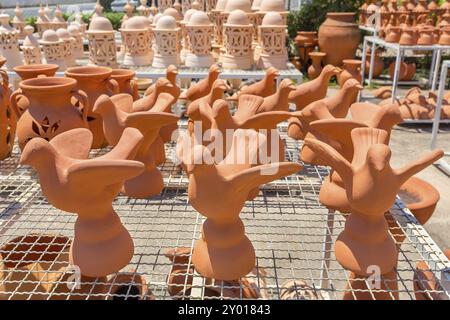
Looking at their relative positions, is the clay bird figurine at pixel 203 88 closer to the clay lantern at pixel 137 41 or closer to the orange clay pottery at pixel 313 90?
the orange clay pottery at pixel 313 90

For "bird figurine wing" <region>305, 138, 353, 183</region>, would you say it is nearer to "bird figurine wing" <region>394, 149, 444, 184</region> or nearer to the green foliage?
"bird figurine wing" <region>394, 149, 444, 184</region>

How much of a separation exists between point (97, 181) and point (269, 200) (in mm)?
747

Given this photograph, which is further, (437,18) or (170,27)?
(437,18)

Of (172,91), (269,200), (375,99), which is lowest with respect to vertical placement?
(375,99)

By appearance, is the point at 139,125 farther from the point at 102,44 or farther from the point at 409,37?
the point at 409,37

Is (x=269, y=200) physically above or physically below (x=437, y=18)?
below

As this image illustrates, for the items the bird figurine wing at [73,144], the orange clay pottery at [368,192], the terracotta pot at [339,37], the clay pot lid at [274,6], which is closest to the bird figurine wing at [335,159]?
the orange clay pottery at [368,192]

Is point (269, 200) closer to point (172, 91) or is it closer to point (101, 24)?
point (172, 91)

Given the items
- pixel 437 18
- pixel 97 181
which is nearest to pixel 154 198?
pixel 97 181

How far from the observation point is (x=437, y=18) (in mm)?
4848

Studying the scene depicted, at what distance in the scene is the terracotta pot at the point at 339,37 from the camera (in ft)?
17.0

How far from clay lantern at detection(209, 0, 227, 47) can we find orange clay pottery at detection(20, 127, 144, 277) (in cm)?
302

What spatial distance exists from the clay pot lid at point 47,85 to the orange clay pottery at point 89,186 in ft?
1.53

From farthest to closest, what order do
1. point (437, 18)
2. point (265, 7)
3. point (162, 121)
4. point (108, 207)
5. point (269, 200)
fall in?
point (437, 18)
point (265, 7)
point (269, 200)
point (162, 121)
point (108, 207)
